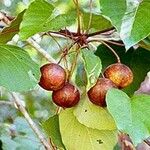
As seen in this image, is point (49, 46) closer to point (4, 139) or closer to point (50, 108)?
point (50, 108)

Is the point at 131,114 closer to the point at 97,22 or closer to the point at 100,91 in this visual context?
the point at 100,91

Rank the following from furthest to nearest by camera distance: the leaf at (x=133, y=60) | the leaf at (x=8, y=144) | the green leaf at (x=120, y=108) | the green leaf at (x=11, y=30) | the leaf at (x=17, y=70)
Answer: the leaf at (x=8, y=144)
the leaf at (x=133, y=60)
the green leaf at (x=11, y=30)
the leaf at (x=17, y=70)
the green leaf at (x=120, y=108)

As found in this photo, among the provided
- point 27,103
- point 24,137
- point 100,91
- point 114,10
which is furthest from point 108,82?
point 27,103

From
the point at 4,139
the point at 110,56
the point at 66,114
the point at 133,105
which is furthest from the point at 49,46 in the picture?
the point at 133,105

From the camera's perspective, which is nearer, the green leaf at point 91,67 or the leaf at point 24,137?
the green leaf at point 91,67

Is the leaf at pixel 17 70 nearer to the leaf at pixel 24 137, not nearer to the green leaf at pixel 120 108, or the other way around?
the green leaf at pixel 120 108

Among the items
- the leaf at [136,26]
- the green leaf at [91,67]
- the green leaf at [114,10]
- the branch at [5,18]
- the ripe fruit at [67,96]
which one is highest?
the green leaf at [114,10]

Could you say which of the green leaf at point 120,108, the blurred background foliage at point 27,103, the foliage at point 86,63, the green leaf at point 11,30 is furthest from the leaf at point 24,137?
the green leaf at point 120,108
